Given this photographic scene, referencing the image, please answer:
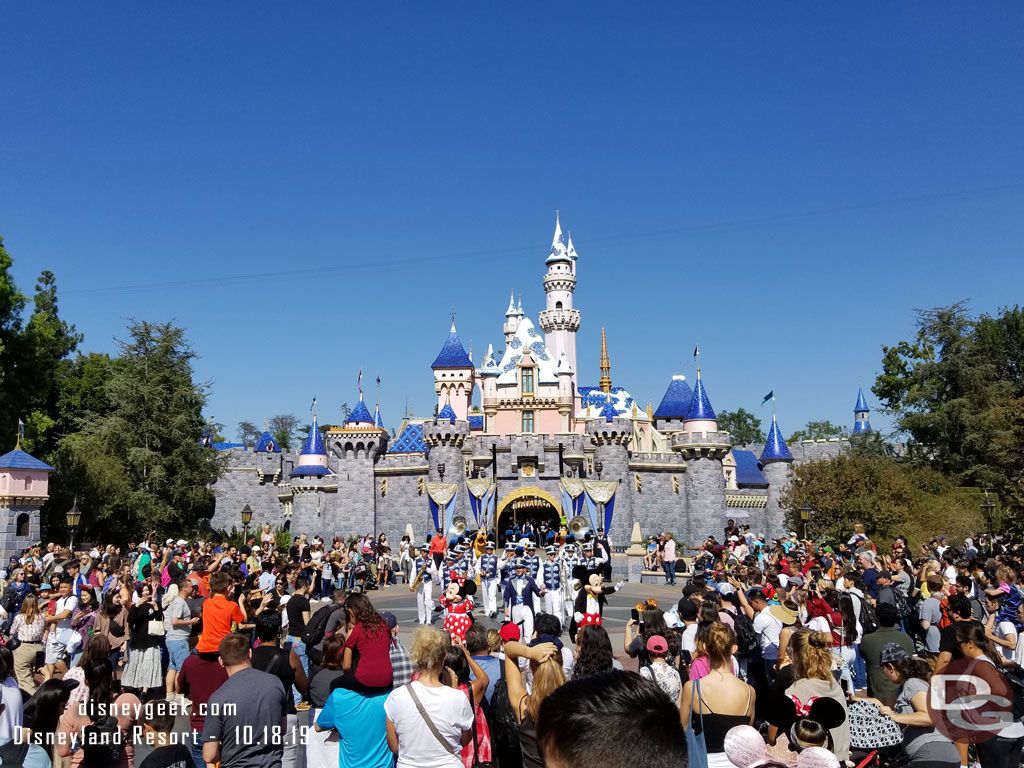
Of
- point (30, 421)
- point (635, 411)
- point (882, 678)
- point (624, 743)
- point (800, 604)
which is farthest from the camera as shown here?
point (635, 411)

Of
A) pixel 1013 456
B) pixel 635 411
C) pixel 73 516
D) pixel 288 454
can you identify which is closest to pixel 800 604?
pixel 73 516

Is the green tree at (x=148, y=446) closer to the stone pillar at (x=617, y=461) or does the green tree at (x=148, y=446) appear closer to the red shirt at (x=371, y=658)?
the stone pillar at (x=617, y=461)

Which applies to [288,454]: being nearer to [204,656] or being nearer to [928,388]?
[928,388]

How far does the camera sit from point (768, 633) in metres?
7.59

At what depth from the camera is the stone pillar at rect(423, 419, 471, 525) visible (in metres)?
37.1

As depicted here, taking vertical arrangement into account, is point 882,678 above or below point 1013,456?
below

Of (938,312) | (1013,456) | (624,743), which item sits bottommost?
(624,743)

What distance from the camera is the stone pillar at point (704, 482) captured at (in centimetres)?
3891

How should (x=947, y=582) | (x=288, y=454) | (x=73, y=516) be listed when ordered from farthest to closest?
(x=288, y=454) → (x=73, y=516) → (x=947, y=582)

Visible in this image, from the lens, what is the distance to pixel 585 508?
34375 millimetres

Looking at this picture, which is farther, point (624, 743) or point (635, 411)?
point (635, 411)

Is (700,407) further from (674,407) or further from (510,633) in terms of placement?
(510,633)

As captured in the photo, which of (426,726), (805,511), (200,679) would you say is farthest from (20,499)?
(805,511)

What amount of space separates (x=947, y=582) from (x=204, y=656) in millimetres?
9654
